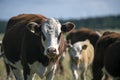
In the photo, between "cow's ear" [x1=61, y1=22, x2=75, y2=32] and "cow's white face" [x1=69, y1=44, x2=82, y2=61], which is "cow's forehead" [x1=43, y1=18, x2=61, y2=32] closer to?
"cow's ear" [x1=61, y1=22, x2=75, y2=32]

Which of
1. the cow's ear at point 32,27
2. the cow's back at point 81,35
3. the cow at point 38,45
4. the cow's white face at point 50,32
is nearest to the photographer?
the cow's white face at point 50,32

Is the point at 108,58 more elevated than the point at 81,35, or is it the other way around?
the point at 108,58

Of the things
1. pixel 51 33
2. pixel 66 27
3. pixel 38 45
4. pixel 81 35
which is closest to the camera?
pixel 51 33

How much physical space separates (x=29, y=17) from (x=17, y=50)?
1.08 metres

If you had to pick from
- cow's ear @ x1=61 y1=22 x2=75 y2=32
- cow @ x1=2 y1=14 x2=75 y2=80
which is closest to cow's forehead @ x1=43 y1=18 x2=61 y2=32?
cow @ x1=2 y1=14 x2=75 y2=80

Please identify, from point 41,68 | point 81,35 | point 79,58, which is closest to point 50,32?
point 41,68

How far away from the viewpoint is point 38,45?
495 inches

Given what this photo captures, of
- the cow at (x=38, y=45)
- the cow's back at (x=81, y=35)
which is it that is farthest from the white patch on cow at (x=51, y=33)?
the cow's back at (x=81, y=35)

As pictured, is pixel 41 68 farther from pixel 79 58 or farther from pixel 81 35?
pixel 81 35

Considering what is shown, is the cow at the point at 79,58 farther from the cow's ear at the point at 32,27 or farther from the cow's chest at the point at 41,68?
the cow's ear at the point at 32,27

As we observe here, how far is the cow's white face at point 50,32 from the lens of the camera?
11680 mm

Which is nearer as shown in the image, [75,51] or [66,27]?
[66,27]

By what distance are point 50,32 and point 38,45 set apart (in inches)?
31.7

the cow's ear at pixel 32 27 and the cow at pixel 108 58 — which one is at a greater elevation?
the cow's ear at pixel 32 27
